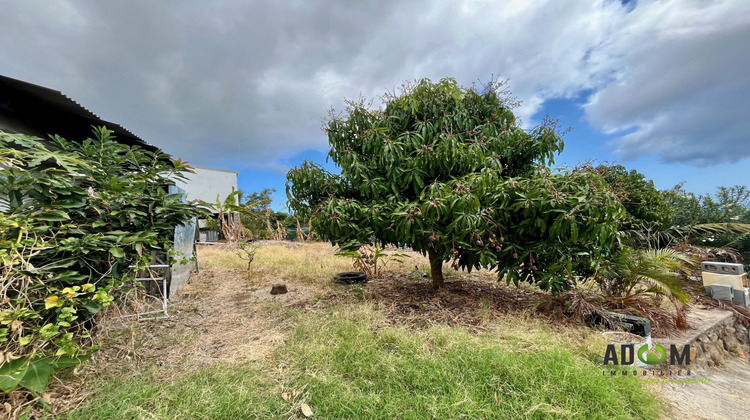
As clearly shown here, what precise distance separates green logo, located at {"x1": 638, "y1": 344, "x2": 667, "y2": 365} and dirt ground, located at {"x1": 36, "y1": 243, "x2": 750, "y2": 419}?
235 millimetres

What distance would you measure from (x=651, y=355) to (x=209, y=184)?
23.6 meters

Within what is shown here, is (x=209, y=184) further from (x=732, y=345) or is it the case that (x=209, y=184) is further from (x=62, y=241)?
(x=732, y=345)

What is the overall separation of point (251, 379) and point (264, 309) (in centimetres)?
173

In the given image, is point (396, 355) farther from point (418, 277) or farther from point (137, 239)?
point (418, 277)

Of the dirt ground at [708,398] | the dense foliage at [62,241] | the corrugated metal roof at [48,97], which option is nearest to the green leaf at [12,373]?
the dense foliage at [62,241]

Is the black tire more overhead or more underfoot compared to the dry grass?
more overhead

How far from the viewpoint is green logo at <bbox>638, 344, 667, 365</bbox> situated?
2.39m

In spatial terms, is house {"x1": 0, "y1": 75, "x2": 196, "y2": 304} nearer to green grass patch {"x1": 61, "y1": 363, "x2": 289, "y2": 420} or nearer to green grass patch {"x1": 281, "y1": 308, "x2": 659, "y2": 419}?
green grass patch {"x1": 61, "y1": 363, "x2": 289, "y2": 420}

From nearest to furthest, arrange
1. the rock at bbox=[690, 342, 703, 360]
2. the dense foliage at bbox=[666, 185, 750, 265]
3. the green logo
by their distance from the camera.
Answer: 1. the green logo
2. the rock at bbox=[690, 342, 703, 360]
3. the dense foliage at bbox=[666, 185, 750, 265]

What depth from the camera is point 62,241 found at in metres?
1.74

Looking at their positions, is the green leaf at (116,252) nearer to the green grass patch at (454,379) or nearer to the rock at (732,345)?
the green grass patch at (454,379)

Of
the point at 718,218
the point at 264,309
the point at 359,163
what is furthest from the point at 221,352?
the point at 718,218

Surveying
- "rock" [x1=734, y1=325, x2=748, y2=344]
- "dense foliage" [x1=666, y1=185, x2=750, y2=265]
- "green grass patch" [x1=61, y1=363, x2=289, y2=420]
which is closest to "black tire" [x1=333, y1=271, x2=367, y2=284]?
"green grass patch" [x1=61, y1=363, x2=289, y2=420]

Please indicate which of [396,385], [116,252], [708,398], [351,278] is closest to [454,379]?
[396,385]
